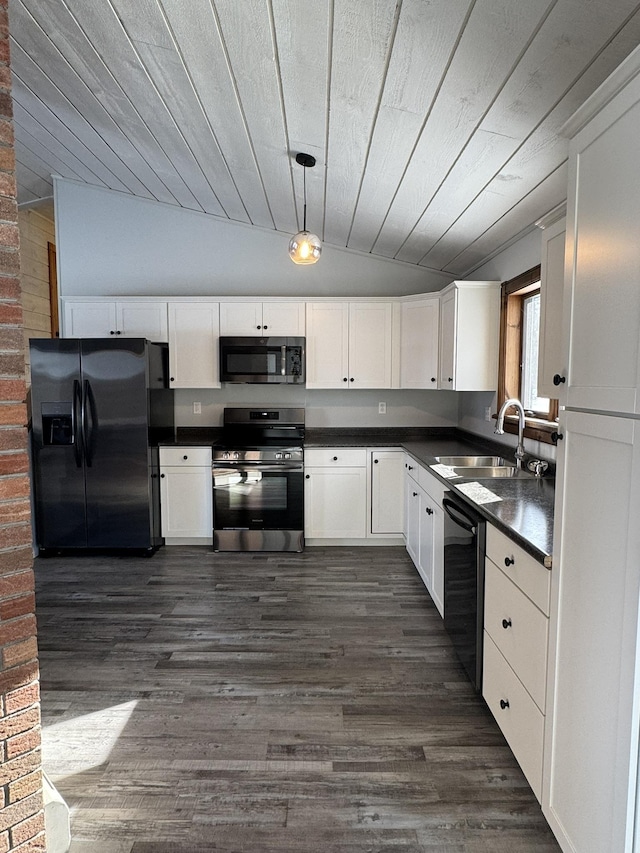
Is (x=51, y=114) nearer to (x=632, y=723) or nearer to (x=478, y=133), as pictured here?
(x=478, y=133)

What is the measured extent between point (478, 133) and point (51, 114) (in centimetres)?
265

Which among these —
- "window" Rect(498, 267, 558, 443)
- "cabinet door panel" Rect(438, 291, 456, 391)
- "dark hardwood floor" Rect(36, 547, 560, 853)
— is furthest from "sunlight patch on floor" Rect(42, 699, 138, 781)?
"cabinet door panel" Rect(438, 291, 456, 391)

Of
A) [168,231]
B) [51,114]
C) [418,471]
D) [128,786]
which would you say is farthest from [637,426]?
[168,231]

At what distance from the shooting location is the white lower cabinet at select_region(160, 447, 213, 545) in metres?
4.14

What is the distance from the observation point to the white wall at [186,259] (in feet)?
15.0

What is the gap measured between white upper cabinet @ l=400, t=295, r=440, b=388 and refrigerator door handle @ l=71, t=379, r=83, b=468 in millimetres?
2604

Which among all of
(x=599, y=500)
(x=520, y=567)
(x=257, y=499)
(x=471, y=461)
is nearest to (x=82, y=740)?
(x=520, y=567)

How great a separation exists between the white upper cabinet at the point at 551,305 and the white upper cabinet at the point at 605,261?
746mm

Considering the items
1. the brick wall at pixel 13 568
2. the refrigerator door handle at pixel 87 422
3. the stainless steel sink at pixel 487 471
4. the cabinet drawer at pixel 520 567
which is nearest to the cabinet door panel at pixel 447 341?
the stainless steel sink at pixel 487 471

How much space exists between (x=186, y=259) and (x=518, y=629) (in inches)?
161

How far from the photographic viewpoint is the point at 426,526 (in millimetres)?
3229

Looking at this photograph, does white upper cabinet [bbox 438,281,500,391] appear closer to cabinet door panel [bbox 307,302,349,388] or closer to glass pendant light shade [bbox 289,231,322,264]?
cabinet door panel [bbox 307,302,349,388]

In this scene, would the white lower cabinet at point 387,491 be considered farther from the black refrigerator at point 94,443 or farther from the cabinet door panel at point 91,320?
the cabinet door panel at point 91,320

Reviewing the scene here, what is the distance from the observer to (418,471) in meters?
3.51
